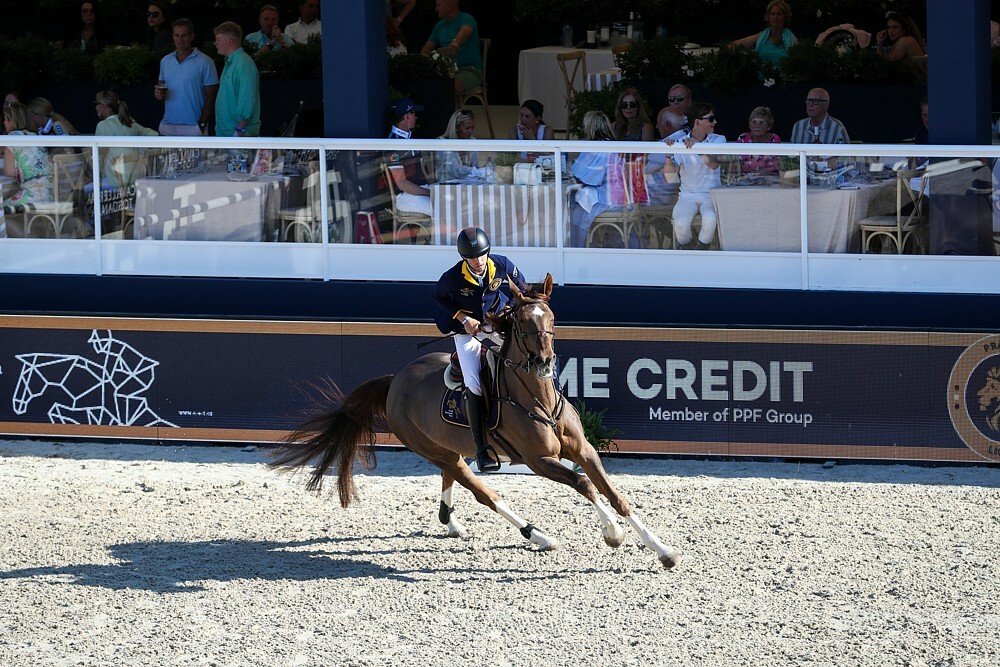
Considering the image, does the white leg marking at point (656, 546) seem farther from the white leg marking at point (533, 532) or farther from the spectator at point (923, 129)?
the spectator at point (923, 129)

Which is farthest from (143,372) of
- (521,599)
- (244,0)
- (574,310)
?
(244,0)

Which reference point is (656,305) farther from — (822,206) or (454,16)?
(454,16)

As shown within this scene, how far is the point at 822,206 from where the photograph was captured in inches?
442

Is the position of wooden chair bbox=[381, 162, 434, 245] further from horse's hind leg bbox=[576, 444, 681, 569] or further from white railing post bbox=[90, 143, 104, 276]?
horse's hind leg bbox=[576, 444, 681, 569]

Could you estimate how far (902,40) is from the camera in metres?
13.9

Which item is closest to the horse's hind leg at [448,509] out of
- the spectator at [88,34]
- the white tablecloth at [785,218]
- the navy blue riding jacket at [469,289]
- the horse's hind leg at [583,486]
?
the horse's hind leg at [583,486]

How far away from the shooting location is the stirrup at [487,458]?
9000 millimetres

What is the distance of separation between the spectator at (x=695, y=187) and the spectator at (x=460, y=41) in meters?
4.79

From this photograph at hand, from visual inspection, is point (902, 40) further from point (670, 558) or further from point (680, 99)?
point (670, 558)

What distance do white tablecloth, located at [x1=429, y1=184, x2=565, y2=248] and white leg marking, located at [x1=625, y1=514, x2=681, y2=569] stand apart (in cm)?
355

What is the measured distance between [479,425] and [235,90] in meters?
5.09

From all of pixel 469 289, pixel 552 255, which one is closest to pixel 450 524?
pixel 469 289

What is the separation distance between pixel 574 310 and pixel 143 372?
11.6 ft

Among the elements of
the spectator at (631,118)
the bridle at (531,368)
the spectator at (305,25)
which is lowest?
the bridle at (531,368)
